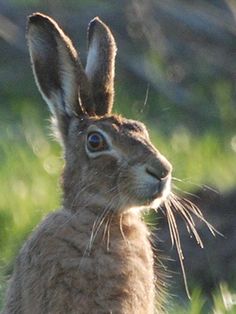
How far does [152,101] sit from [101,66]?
6352 mm

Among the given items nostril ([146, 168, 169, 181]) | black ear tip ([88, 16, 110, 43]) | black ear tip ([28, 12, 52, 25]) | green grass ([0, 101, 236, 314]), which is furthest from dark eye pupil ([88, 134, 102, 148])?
green grass ([0, 101, 236, 314])

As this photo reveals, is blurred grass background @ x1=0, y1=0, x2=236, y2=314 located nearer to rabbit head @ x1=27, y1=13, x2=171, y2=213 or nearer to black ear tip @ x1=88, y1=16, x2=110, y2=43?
rabbit head @ x1=27, y1=13, x2=171, y2=213

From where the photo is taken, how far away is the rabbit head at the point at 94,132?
5871mm

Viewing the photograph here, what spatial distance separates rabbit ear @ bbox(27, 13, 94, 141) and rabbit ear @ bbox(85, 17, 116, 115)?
9 centimetres

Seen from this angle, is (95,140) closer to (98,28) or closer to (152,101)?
(98,28)

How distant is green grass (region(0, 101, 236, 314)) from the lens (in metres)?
8.13

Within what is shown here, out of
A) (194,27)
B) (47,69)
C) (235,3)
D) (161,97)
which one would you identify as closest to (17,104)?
(161,97)

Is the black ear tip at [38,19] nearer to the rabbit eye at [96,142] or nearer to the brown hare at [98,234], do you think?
the brown hare at [98,234]

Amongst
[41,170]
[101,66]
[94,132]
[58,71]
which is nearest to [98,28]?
[101,66]

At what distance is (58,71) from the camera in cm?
654

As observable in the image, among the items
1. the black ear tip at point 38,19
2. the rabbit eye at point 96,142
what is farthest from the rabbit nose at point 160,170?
the black ear tip at point 38,19

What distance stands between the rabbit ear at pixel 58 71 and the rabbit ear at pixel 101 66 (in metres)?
0.09

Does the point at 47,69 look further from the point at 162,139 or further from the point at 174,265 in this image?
the point at 162,139

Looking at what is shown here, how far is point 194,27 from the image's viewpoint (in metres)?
14.1
